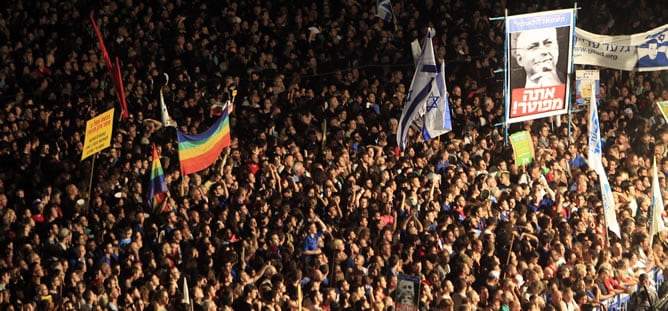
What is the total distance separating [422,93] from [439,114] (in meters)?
0.39

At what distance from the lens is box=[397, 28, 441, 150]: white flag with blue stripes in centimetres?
1981

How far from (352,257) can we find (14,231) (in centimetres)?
407

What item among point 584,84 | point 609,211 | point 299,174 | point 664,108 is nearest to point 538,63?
point 584,84

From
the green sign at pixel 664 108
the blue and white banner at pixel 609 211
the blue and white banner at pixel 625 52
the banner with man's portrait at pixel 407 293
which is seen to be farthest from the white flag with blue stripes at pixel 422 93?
the banner with man's portrait at pixel 407 293

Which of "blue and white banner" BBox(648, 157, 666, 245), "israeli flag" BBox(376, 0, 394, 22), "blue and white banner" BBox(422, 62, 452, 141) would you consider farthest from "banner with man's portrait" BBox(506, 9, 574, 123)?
"israeli flag" BBox(376, 0, 394, 22)

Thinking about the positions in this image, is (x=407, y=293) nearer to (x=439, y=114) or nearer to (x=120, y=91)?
(x=439, y=114)

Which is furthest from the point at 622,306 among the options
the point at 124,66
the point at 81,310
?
the point at 124,66

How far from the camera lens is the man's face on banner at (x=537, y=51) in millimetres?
20000

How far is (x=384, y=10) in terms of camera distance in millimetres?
24656

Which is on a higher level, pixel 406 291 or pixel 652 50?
pixel 652 50

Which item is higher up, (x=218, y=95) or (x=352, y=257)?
(x=218, y=95)

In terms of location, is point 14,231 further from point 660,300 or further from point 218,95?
point 660,300

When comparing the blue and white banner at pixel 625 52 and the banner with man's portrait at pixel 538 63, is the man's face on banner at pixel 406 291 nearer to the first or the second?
the banner with man's portrait at pixel 538 63

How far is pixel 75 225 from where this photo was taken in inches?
658
